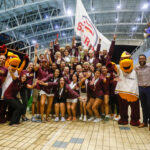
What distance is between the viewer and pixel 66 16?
45.0 ft

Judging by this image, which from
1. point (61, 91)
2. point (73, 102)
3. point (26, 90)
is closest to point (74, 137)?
point (73, 102)

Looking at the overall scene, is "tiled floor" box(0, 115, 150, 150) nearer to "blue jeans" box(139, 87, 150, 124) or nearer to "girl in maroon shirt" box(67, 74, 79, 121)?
"blue jeans" box(139, 87, 150, 124)

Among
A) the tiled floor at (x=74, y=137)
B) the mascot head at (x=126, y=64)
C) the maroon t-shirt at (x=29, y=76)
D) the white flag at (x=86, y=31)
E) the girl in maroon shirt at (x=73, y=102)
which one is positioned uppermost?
the white flag at (x=86, y=31)

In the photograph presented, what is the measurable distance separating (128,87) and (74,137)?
1.74 meters

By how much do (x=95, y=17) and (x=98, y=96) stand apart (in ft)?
45.0

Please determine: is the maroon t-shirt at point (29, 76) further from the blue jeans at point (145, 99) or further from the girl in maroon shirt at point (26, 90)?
the blue jeans at point (145, 99)

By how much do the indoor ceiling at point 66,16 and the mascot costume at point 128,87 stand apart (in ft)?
37.9

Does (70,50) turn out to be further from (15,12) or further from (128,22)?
(128,22)

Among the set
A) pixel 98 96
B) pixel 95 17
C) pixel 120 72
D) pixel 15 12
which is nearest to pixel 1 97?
pixel 98 96

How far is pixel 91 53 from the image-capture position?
5301 millimetres

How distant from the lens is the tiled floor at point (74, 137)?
225 cm

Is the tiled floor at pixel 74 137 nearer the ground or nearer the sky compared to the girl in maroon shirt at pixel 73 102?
nearer the ground

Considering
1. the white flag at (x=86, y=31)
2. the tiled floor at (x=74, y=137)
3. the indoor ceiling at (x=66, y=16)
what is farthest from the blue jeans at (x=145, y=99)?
the indoor ceiling at (x=66, y=16)

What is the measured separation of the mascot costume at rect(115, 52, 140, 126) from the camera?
3.16 metres
